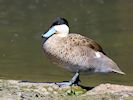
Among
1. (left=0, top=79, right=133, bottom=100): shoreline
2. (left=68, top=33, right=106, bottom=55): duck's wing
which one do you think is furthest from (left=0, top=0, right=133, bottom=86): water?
(left=0, top=79, right=133, bottom=100): shoreline

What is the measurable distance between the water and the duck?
8.51ft

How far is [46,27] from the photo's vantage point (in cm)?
1839

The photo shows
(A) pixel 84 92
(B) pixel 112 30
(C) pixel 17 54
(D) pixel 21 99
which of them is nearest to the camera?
(D) pixel 21 99

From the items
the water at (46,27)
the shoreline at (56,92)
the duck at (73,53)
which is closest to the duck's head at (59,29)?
the duck at (73,53)

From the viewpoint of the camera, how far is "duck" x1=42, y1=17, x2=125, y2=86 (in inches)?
291

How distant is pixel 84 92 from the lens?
295 inches

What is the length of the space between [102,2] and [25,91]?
20.6 metres

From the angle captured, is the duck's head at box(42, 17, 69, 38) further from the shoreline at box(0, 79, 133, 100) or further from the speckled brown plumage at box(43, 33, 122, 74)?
the shoreline at box(0, 79, 133, 100)

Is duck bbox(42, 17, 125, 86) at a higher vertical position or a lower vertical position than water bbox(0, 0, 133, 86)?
lower

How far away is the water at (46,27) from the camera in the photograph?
11.1 metres

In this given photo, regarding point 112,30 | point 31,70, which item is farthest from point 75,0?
point 31,70

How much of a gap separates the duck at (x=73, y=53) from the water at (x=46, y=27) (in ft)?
8.51

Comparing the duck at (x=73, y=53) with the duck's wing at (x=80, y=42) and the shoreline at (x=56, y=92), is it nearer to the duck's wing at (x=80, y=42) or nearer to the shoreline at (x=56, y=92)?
the duck's wing at (x=80, y=42)

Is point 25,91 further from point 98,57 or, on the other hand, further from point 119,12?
point 119,12
